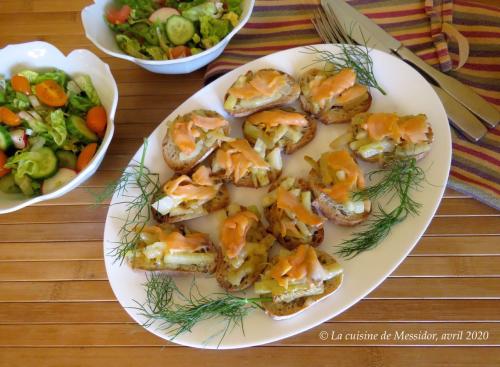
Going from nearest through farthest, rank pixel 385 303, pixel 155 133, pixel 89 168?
pixel 385 303, pixel 89 168, pixel 155 133

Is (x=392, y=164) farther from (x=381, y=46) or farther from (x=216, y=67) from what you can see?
(x=216, y=67)

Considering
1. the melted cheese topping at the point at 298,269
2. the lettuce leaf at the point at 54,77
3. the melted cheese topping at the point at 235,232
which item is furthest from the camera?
the lettuce leaf at the point at 54,77

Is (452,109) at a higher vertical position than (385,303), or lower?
higher

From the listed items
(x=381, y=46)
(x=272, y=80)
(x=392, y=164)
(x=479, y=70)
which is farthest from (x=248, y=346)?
(x=479, y=70)

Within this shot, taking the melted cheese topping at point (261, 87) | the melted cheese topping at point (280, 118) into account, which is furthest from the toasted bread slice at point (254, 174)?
the melted cheese topping at point (261, 87)

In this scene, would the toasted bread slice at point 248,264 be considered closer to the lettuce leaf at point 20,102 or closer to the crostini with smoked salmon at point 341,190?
the crostini with smoked salmon at point 341,190

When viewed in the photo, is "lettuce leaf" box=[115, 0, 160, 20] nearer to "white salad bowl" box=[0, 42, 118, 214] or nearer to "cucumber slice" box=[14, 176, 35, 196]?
"white salad bowl" box=[0, 42, 118, 214]

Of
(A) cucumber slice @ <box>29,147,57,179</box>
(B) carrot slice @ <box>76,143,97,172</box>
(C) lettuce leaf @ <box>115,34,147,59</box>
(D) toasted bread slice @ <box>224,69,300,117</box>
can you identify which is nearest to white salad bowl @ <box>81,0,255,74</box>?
(C) lettuce leaf @ <box>115,34,147,59</box>
